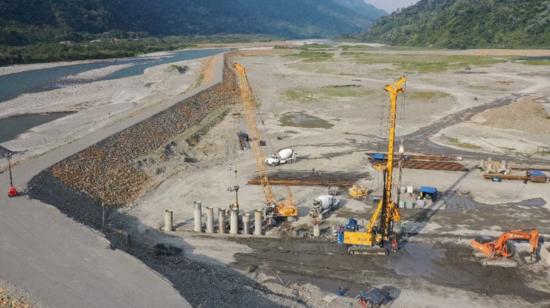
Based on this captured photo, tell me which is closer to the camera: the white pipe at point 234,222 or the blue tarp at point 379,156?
Result: the white pipe at point 234,222

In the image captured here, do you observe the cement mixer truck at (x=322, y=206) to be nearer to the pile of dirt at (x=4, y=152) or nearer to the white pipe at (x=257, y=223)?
the white pipe at (x=257, y=223)

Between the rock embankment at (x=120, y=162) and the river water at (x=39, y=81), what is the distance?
16417 millimetres

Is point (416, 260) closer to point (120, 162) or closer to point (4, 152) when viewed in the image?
point (120, 162)

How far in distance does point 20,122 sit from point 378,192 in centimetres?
4840

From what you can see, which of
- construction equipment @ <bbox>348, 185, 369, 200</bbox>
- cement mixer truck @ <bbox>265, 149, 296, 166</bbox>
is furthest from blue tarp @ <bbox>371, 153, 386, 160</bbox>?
construction equipment @ <bbox>348, 185, 369, 200</bbox>

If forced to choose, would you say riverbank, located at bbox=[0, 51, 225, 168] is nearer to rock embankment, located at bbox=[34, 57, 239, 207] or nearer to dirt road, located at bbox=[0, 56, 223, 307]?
rock embankment, located at bbox=[34, 57, 239, 207]

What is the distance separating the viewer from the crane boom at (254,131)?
40094 mm

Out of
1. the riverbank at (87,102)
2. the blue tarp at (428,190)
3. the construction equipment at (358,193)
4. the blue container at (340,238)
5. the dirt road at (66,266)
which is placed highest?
the riverbank at (87,102)

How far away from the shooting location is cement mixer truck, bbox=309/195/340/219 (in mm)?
34031

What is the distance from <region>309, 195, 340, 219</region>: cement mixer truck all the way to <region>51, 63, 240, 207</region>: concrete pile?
45.6 feet

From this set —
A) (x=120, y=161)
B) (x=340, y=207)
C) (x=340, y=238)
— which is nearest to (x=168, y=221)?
(x=340, y=238)

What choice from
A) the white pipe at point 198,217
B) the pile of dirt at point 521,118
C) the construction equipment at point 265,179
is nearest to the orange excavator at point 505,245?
the construction equipment at point 265,179

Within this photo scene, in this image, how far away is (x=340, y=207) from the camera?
36562mm

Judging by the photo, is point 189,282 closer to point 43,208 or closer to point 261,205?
point 43,208
